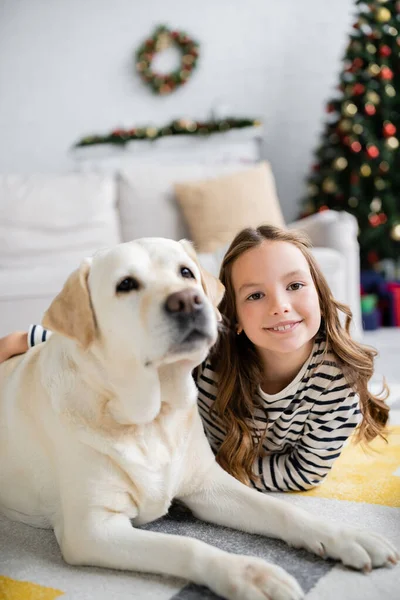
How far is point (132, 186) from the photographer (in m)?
4.10

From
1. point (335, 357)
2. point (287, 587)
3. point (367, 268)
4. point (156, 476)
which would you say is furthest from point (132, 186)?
point (287, 587)

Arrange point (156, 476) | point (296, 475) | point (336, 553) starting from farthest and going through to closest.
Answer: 1. point (296, 475)
2. point (156, 476)
3. point (336, 553)

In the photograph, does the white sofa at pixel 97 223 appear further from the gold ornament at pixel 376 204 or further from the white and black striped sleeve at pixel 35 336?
the white and black striped sleeve at pixel 35 336

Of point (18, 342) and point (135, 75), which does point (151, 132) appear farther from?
point (18, 342)

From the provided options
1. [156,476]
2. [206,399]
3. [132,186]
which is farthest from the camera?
[132,186]

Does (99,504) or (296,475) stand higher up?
(99,504)

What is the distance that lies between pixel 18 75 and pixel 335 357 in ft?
18.2

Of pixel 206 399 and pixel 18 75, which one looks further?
pixel 18 75

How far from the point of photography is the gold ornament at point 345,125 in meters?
4.75

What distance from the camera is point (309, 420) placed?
1748mm

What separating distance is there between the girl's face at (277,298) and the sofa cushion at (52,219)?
2055mm

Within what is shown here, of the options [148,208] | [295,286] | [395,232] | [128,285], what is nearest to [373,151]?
[395,232]

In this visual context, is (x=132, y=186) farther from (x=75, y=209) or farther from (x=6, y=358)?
(x=6, y=358)

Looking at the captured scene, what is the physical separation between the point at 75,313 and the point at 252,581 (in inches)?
24.3
